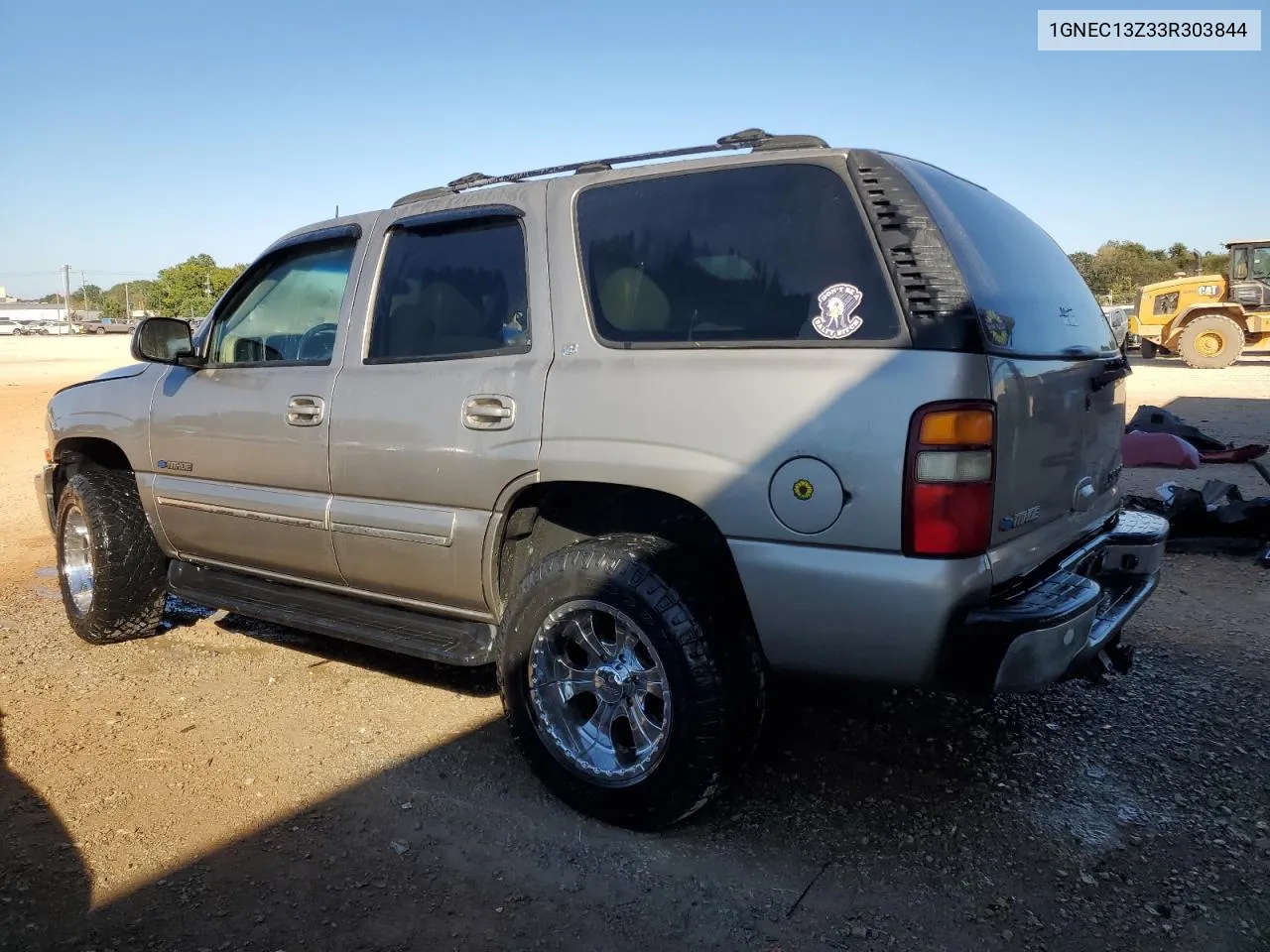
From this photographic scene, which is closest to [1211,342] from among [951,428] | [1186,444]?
[1186,444]

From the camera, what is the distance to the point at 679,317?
2.90 metres

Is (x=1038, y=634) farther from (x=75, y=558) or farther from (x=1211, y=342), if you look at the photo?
(x=1211, y=342)

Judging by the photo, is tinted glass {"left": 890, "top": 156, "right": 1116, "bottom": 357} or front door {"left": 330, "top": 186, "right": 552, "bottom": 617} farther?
front door {"left": 330, "top": 186, "right": 552, "bottom": 617}

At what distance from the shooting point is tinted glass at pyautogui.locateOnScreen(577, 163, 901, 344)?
263 cm

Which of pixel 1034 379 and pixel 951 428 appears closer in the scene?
pixel 951 428

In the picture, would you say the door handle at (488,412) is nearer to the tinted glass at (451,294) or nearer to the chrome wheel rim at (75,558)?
the tinted glass at (451,294)

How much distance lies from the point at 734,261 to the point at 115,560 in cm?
343

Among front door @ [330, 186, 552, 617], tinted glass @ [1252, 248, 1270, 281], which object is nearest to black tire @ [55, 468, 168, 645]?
front door @ [330, 186, 552, 617]

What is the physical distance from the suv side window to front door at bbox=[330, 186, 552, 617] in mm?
251

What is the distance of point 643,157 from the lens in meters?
3.20

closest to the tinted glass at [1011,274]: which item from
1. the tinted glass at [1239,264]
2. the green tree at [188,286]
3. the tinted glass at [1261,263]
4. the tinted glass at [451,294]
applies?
the tinted glass at [451,294]

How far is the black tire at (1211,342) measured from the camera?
21.2 m

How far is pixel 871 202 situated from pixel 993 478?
820 millimetres

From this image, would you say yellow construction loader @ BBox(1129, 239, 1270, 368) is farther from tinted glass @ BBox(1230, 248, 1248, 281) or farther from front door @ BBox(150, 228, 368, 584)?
front door @ BBox(150, 228, 368, 584)
